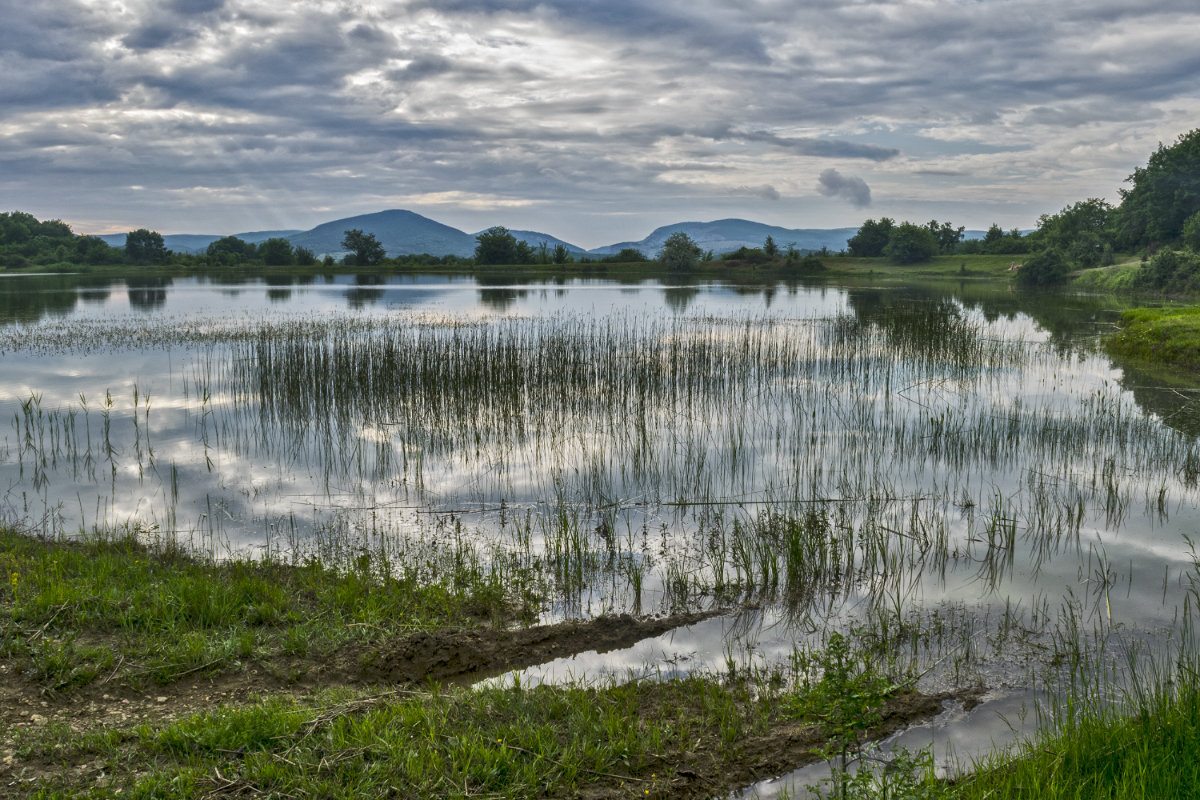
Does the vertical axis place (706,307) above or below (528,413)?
above

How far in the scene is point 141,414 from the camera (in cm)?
1290

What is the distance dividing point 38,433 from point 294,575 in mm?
7969

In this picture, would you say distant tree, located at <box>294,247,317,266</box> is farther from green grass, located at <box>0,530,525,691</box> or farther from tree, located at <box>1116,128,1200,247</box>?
green grass, located at <box>0,530,525,691</box>

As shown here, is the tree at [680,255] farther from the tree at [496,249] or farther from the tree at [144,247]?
the tree at [144,247]

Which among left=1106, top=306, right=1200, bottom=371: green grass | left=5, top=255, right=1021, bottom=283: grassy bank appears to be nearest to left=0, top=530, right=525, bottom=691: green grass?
left=1106, top=306, right=1200, bottom=371: green grass

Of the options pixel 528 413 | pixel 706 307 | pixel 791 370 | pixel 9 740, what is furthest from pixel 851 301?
pixel 9 740

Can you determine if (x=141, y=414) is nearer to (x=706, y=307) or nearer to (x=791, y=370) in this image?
(x=791, y=370)

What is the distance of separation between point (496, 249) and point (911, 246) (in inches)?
1815

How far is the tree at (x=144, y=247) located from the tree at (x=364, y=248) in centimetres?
2445

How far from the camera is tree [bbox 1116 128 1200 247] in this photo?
52344mm

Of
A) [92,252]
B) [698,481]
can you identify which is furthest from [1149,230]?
[92,252]

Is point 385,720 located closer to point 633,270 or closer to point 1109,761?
point 1109,761

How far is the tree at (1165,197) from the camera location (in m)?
52.3

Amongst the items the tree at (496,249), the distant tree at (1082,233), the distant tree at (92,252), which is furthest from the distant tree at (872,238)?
the distant tree at (92,252)
